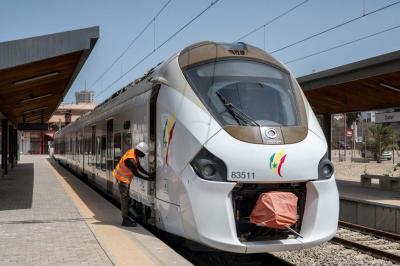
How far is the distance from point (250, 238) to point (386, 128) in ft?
142

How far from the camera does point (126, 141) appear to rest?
10328mm

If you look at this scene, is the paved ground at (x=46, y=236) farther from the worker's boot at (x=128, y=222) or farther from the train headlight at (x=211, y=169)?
the train headlight at (x=211, y=169)

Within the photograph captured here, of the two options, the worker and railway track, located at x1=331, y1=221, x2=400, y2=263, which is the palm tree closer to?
railway track, located at x1=331, y1=221, x2=400, y2=263

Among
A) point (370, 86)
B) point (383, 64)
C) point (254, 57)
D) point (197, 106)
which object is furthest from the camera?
point (370, 86)

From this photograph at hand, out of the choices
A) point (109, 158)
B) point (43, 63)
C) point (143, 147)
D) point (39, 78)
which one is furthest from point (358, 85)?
point (143, 147)

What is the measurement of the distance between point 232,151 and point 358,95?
14.5 metres

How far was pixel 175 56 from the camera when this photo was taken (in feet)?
25.9

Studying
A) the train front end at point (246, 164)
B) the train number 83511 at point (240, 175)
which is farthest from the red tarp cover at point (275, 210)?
the train number 83511 at point (240, 175)

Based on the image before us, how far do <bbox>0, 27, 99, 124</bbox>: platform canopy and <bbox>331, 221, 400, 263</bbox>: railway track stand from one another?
21.5 ft

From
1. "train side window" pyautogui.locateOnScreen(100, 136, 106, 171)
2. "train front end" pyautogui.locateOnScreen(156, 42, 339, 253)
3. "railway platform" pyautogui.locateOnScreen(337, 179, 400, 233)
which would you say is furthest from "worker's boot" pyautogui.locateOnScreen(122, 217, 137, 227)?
"railway platform" pyautogui.locateOnScreen(337, 179, 400, 233)

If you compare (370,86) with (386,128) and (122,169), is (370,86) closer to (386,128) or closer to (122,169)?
(122,169)

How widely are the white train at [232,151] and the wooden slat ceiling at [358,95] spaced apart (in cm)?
871

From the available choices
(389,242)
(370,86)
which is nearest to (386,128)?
(370,86)

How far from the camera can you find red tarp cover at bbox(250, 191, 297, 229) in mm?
6277
